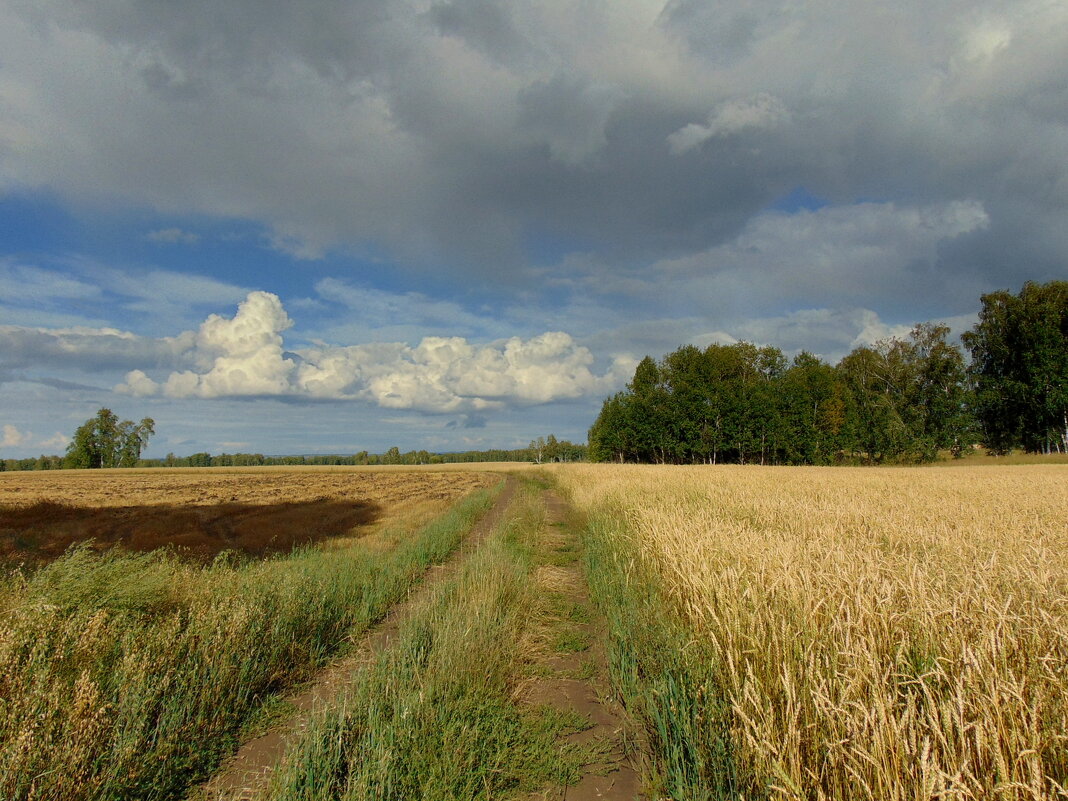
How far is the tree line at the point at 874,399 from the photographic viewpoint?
51719 mm

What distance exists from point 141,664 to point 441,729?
3263 mm

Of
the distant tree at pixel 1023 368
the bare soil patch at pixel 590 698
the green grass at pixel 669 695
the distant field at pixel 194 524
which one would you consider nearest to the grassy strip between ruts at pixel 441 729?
the bare soil patch at pixel 590 698

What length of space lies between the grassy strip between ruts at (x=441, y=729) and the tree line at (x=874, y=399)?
62.3 m

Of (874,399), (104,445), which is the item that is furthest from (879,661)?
(104,445)

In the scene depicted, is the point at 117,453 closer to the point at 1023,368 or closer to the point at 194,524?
the point at 194,524

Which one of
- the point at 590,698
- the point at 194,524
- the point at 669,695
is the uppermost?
the point at 669,695

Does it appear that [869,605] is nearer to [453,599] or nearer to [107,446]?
[453,599]

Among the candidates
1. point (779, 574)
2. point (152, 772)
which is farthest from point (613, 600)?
point (152, 772)

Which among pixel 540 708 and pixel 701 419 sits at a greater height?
pixel 701 419

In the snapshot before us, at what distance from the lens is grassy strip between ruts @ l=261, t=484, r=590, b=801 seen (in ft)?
12.0

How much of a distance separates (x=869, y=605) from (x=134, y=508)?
38.9 meters

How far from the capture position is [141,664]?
4.83m

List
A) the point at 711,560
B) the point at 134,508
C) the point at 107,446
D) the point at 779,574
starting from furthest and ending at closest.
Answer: the point at 107,446 → the point at 134,508 → the point at 711,560 → the point at 779,574

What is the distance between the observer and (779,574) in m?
4.48
